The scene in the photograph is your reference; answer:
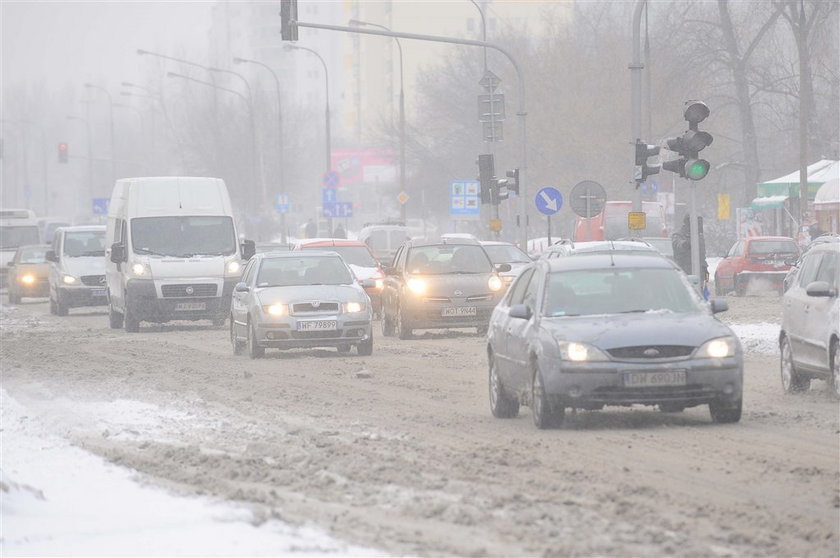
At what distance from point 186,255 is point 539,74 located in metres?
42.1

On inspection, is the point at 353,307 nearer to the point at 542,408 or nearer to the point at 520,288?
the point at 520,288

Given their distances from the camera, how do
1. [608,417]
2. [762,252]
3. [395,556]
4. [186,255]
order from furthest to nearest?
[762,252] → [186,255] → [608,417] → [395,556]

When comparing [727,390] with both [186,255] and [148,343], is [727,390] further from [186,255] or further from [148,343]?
[186,255]

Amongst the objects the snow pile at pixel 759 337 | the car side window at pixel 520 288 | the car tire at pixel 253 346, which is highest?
the car side window at pixel 520 288

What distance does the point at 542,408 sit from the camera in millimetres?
13188

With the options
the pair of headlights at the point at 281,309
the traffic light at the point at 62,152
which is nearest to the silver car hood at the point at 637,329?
the pair of headlights at the point at 281,309

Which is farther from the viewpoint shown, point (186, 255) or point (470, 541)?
point (186, 255)

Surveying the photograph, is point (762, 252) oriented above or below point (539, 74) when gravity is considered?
below

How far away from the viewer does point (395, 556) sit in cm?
794

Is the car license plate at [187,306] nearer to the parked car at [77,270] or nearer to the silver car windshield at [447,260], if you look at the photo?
the silver car windshield at [447,260]

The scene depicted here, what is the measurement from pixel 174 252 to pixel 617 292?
18.9 m

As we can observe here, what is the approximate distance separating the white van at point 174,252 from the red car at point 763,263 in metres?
12.5

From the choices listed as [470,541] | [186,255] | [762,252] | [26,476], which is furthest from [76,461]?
[762,252]

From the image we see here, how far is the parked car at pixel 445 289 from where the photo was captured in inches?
1088
